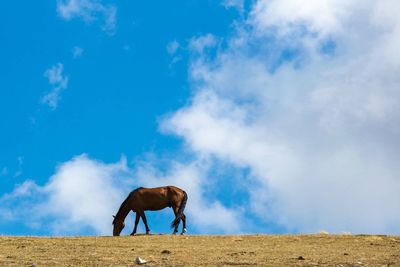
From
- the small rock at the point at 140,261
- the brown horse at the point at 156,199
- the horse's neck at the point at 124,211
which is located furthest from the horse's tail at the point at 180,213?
the small rock at the point at 140,261

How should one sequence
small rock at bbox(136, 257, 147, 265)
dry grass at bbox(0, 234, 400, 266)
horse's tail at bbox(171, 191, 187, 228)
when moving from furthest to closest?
horse's tail at bbox(171, 191, 187, 228)
dry grass at bbox(0, 234, 400, 266)
small rock at bbox(136, 257, 147, 265)

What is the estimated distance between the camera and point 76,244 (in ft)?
71.5

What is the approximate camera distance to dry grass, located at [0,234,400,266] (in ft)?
56.9

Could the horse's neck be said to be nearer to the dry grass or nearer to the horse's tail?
the horse's tail

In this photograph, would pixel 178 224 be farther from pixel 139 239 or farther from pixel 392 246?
pixel 392 246

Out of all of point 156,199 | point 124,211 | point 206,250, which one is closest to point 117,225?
point 124,211

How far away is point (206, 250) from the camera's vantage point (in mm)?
20094

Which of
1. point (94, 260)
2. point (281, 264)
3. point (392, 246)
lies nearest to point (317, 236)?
point (392, 246)

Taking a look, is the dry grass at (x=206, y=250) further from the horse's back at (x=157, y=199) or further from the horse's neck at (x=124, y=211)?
the horse's neck at (x=124, y=211)

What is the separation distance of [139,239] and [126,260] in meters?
6.60

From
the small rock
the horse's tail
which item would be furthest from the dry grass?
the horse's tail

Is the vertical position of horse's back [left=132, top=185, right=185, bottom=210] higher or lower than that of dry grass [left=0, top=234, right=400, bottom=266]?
higher

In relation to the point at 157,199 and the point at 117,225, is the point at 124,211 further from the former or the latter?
the point at 157,199

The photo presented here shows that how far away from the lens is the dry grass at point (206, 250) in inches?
682
